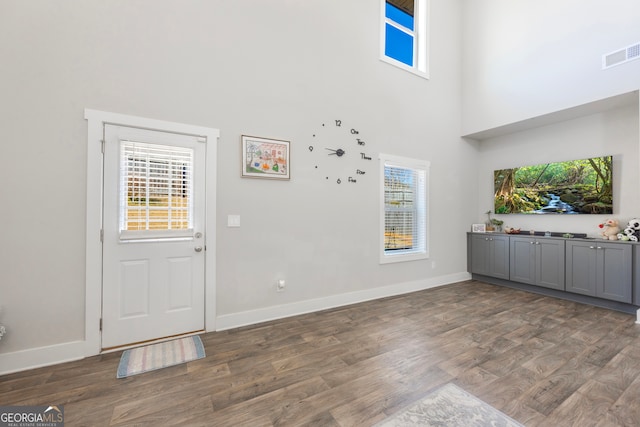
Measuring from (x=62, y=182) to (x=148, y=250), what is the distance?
905 millimetres

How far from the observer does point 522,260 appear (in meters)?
→ 4.54

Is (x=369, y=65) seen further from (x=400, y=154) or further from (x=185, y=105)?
(x=185, y=105)

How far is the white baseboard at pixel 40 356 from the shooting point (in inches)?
85.7

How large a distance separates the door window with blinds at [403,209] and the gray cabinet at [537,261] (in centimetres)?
153

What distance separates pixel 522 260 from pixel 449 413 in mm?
3868

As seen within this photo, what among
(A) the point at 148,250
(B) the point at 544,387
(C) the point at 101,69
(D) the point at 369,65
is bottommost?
(B) the point at 544,387

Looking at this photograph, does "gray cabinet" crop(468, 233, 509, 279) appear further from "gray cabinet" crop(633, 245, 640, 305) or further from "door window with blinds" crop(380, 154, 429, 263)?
"gray cabinet" crop(633, 245, 640, 305)

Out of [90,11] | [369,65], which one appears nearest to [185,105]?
[90,11]

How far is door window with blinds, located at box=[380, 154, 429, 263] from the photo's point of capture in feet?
14.0

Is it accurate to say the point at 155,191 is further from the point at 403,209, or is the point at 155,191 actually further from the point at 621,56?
the point at 621,56

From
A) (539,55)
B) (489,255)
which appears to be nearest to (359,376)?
(489,255)

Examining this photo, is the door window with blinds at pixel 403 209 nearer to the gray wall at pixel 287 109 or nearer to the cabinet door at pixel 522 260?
the gray wall at pixel 287 109

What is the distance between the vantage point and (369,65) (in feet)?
13.4

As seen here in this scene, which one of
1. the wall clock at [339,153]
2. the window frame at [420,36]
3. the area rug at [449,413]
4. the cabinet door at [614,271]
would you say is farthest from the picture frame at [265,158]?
the cabinet door at [614,271]
